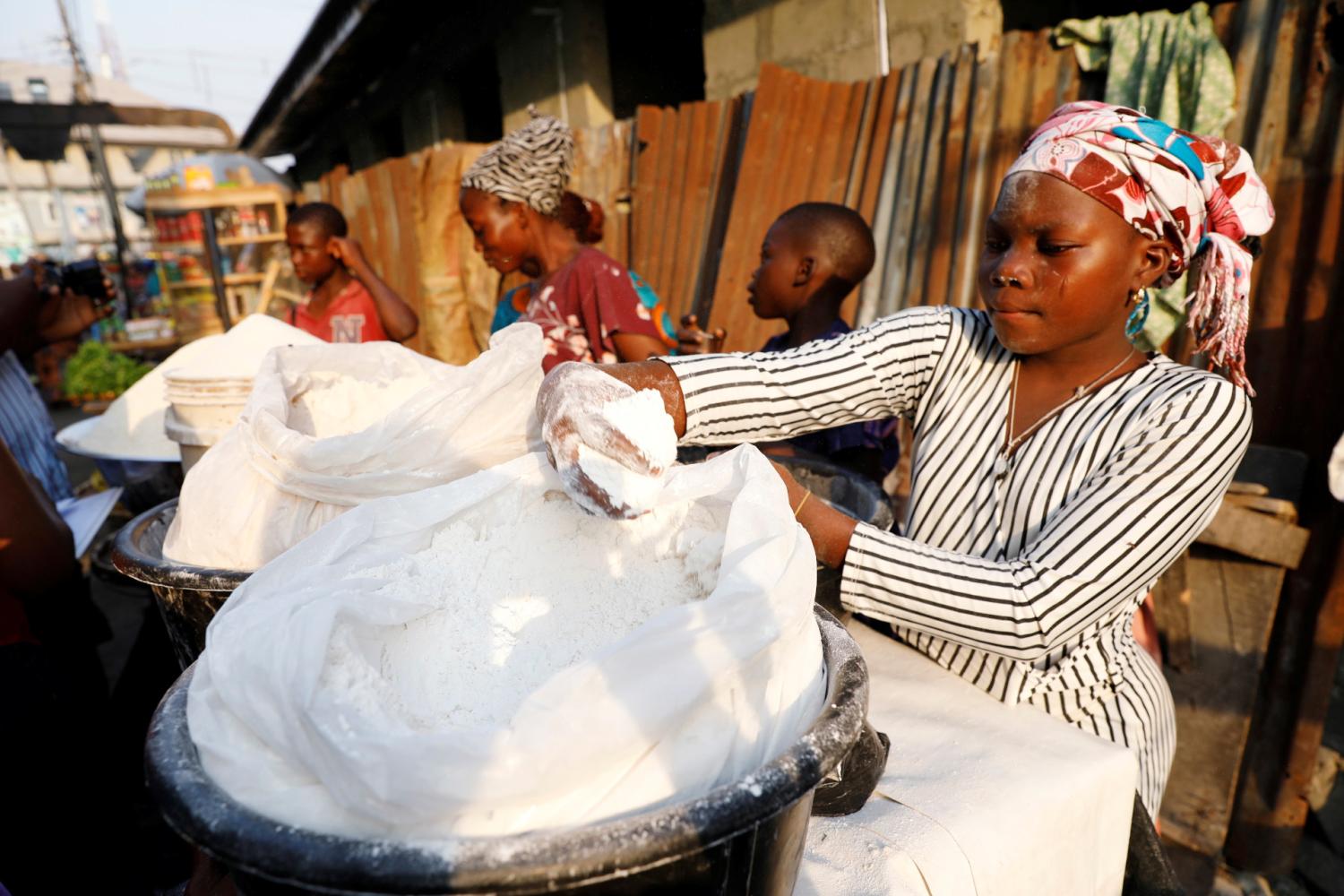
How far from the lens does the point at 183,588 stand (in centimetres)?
117

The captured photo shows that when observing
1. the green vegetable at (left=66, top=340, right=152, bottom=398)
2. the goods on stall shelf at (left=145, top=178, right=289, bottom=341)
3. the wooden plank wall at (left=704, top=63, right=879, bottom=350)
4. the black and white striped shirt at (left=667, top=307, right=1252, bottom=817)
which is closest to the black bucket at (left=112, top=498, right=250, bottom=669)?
the black and white striped shirt at (left=667, top=307, right=1252, bottom=817)

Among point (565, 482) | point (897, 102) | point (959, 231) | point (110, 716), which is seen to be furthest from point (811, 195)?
point (110, 716)

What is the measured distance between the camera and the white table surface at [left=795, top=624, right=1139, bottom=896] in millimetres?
1015

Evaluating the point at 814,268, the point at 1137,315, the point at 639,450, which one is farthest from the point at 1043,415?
the point at 814,268

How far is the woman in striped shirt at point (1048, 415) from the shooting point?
116 centimetres

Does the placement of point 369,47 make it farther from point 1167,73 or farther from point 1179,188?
point 1179,188

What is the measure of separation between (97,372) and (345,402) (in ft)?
29.8

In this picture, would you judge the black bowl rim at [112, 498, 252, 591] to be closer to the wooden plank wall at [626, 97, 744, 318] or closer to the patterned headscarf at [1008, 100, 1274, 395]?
the patterned headscarf at [1008, 100, 1274, 395]

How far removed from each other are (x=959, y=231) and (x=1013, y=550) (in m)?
2.05

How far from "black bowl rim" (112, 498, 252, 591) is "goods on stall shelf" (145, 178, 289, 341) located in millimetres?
4075

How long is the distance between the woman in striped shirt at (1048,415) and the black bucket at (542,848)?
1.30 ft

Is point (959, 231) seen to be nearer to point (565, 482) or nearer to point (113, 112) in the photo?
point (565, 482)

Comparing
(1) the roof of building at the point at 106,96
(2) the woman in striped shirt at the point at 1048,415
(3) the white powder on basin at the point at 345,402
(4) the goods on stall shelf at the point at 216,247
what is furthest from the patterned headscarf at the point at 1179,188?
(1) the roof of building at the point at 106,96

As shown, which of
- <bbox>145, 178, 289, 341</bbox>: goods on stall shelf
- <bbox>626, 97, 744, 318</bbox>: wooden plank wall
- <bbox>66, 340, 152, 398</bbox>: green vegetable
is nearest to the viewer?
<bbox>626, 97, 744, 318</bbox>: wooden plank wall
